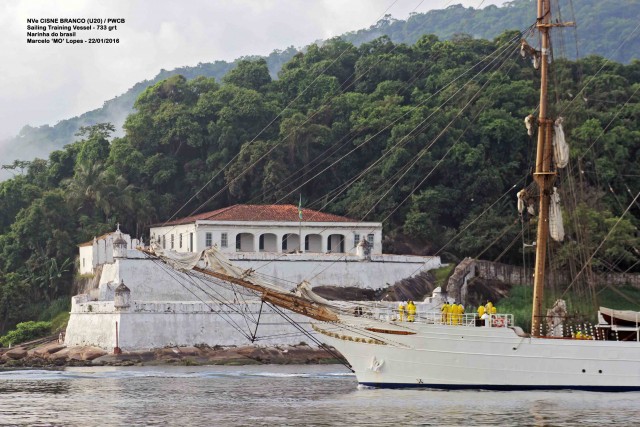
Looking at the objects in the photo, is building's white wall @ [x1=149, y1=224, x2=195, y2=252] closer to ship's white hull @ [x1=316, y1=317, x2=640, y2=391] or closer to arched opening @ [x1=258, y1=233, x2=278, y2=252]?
arched opening @ [x1=258, y1=233, x2=278, y2=252]

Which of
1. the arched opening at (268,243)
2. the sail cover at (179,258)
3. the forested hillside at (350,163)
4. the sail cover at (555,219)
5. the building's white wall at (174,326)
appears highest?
the forested hillside at (350,163)

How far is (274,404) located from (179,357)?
71.8 feet

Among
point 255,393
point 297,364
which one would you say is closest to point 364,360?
point 255,393

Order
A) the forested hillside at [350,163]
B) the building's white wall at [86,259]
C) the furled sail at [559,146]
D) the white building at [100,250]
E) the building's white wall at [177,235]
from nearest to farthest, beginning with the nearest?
the furled sail at [559,146] → the white building at [100,250] → the building's white wall at [177,235] → the building's white wall at [86,259] → the forested hillside at [350,163]

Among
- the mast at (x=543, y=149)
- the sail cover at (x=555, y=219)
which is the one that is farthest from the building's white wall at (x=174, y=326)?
the mast at (x=543, y=149)

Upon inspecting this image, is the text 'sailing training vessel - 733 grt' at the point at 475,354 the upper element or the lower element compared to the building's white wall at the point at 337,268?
lower

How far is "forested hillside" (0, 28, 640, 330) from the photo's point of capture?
260 ft

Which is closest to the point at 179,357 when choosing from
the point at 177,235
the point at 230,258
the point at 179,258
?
the point at 230,258

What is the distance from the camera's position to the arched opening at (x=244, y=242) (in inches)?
3002

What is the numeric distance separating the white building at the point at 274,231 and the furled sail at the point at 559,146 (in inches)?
1047

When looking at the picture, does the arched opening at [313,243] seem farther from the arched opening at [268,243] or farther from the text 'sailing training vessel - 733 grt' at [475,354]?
the text 'sailing training vessel - 733 grt' at [475,354]

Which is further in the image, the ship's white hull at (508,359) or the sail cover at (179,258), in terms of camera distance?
the sail cover at (179,258)

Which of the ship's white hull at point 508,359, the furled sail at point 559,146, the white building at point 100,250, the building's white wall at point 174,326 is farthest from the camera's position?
the white building at point 100,250

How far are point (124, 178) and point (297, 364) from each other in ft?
91.7
